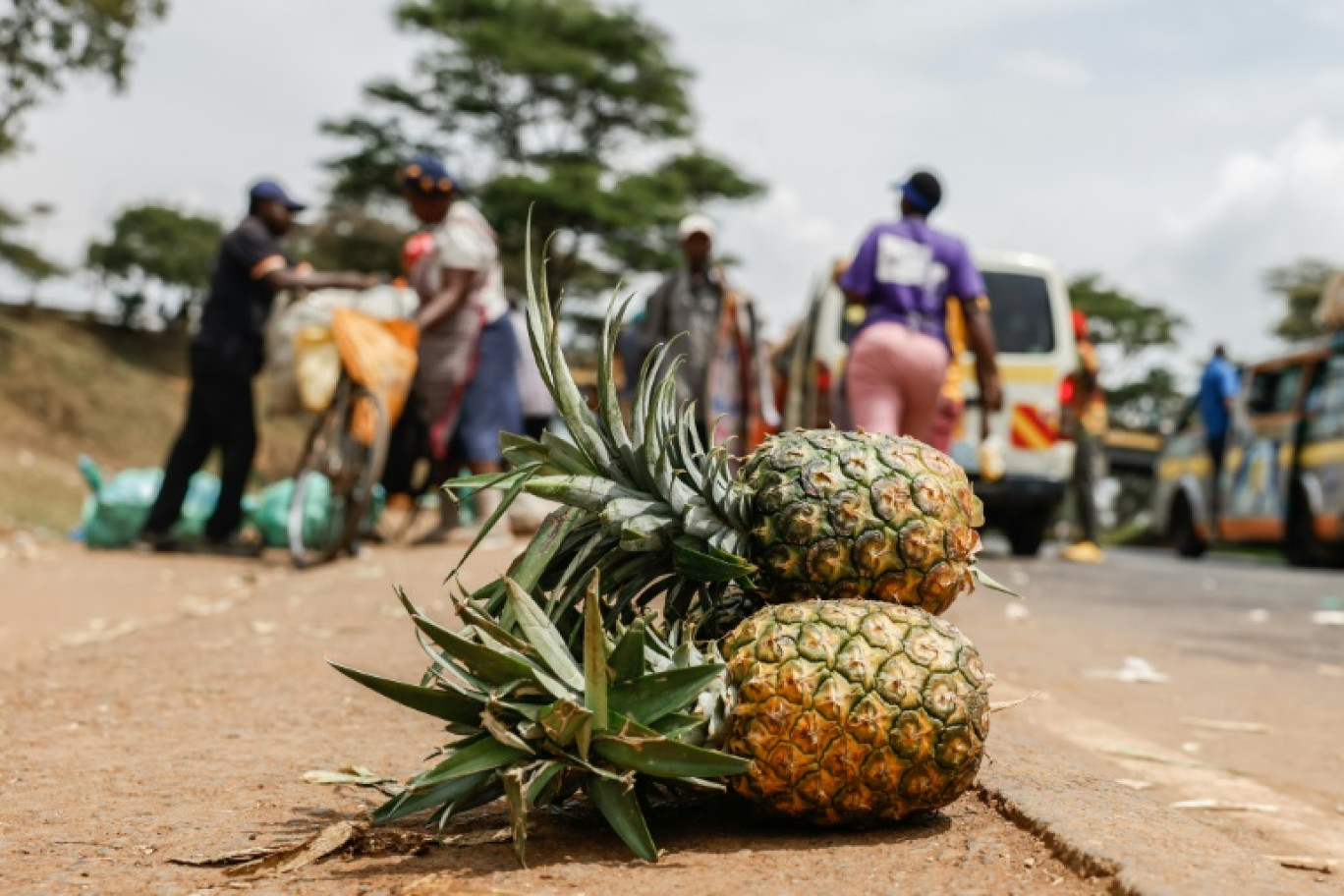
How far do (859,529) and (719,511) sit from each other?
0.27 metres

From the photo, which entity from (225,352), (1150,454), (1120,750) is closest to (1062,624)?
(1120,750)

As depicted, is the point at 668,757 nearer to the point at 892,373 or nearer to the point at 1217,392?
the point at 892,373

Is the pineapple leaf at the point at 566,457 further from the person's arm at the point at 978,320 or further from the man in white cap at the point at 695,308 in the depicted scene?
the man in white cap at the point at 695,308

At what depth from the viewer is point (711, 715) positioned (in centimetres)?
243

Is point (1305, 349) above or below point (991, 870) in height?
above

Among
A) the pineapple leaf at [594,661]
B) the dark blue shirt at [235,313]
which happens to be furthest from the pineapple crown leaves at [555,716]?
the dark blue shirt at [235,313]

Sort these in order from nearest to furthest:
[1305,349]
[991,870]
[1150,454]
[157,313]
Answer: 1. [991,870]
2. [1305,349]
3. [1150,454]
4. [157,313]

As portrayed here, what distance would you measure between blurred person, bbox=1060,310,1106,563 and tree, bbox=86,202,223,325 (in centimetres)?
4151

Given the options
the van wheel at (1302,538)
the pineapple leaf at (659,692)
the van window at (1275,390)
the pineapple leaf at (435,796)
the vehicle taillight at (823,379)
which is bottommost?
the van wheel at (1302,538)

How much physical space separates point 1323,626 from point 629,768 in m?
7.01

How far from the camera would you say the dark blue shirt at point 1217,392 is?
16.3 meters

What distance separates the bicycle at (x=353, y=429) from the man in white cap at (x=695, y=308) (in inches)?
66.3

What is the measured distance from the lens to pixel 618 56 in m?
37.0

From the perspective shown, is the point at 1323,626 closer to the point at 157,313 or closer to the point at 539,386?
the point at 539,386
